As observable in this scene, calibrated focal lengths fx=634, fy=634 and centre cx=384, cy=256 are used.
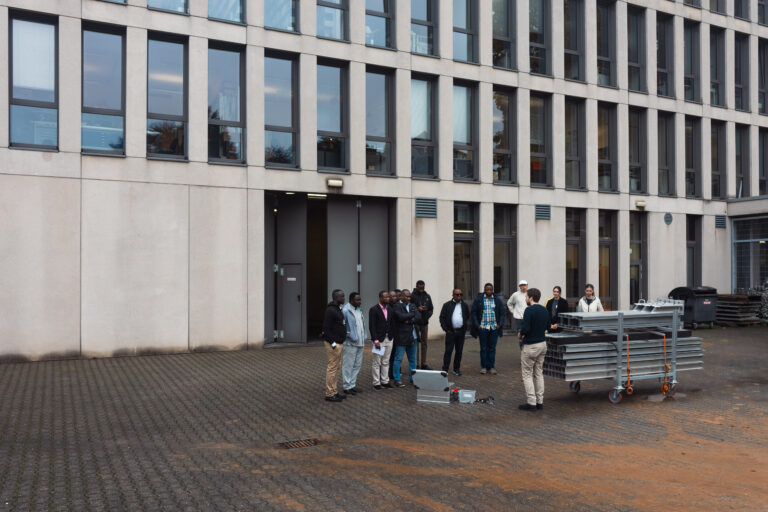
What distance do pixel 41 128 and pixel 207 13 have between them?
4880 millimetres

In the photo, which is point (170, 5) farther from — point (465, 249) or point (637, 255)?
point (637, 255)

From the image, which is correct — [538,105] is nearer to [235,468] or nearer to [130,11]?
[130,11]

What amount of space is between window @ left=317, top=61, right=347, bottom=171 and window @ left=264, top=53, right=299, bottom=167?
0.72 meters

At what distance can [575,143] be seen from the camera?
21625mm

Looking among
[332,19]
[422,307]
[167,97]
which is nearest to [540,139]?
[332,19]

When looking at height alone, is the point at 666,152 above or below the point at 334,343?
above

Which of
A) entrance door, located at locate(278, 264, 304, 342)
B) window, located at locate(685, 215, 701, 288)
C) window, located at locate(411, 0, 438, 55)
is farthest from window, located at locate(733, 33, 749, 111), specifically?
entrance door, located at locate(278, 264, 304, 342)

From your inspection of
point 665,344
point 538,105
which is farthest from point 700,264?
point 665,344

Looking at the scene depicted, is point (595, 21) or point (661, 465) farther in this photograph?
point (595, 21)

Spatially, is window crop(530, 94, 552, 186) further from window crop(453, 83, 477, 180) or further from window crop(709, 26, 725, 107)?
window crop(709, 26, 725, 107)

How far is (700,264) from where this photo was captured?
949 inches

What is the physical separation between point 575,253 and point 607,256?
1541 millimetres

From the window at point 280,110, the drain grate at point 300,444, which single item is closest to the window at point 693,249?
the window at point 280,110

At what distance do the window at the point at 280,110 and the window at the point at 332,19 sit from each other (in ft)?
4.21
